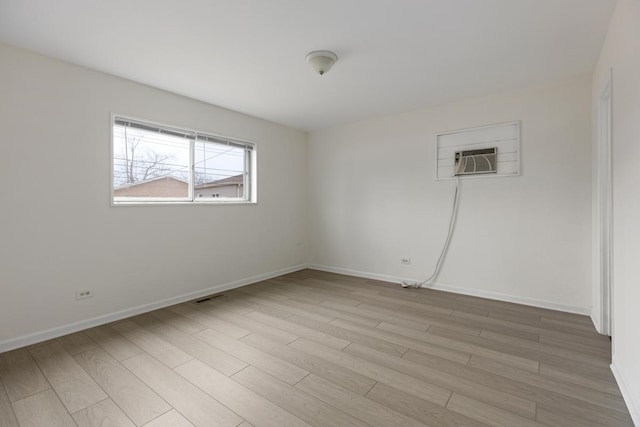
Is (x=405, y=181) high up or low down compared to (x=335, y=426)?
up

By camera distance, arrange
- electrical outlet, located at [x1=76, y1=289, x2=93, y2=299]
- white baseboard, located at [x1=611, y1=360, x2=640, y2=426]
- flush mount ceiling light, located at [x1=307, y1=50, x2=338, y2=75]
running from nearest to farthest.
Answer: white baseboard, located at [x1=611, y1=360, x2=640, y2=426], flush mount ceiling light, located at [x1=307, y1=50, x2=338, y2=75], electrical outlet, located at [x1=76, y1=289, x2=93, y2=299]

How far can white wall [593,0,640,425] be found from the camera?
1519 mm

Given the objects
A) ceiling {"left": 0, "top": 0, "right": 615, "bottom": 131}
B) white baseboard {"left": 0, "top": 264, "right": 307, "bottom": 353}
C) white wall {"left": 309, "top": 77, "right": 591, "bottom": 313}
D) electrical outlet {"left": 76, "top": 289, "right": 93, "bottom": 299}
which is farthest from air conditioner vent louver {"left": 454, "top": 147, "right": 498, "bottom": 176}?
electrical outlet {"left": 76, "top": 289, "right": 93, "bottom": 299}

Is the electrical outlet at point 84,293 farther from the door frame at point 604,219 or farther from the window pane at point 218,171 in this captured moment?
the door frame at point 604,219

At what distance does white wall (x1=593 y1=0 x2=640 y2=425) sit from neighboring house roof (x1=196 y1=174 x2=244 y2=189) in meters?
3.91

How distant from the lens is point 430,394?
176cm

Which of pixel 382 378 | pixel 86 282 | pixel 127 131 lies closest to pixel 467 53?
pixel 382 378

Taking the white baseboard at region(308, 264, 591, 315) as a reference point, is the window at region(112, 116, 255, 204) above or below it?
above

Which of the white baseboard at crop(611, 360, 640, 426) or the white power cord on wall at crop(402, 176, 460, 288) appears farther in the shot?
the white power cord on wall at crop(402, 176, 460, 288)

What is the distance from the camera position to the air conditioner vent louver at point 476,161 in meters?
3.49

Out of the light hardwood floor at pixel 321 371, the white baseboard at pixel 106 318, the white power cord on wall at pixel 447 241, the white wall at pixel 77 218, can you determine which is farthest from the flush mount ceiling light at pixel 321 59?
the white baseboard at pixel 106 318

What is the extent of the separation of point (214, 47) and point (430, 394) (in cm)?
298

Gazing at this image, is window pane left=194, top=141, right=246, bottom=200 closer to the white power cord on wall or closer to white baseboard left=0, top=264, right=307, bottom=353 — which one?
white baseboard left=0, top=264, right=307, bottom=353

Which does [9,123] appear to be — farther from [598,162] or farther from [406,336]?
[598,162]
